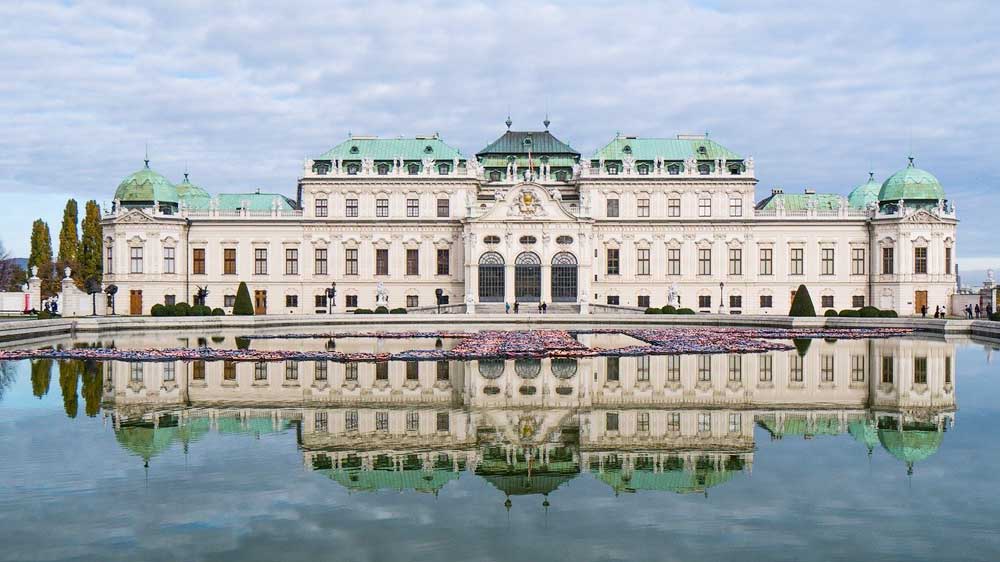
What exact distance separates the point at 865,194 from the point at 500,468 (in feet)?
256

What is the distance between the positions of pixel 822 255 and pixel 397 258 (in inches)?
1416

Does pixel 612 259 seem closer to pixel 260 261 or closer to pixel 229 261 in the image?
pixel 260 261

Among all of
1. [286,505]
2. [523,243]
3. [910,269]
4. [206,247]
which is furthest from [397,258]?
[286,505]

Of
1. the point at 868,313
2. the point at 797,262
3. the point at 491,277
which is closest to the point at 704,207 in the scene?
the point at 797,262

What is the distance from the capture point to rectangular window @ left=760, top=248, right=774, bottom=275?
76.2 metres

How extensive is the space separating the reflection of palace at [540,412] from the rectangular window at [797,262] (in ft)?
148

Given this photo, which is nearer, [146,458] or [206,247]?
[146,458]

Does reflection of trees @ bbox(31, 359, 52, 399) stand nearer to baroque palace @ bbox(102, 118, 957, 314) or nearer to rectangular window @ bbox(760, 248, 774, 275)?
baroque palace @ bbox(102, 118, 957, 314)

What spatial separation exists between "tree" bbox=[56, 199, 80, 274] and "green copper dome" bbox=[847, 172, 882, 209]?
77.0 meters

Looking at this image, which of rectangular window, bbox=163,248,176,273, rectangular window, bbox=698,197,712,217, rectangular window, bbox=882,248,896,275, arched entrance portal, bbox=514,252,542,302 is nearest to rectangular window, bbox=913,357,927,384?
arched entrance portal, bbox=514,252,542,302

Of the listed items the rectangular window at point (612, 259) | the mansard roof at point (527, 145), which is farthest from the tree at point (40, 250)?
the rectangular window at point (612, 259)

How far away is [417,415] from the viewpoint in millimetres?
20297

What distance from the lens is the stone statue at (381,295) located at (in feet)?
239

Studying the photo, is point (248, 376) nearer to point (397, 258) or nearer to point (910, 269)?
point (397, 258)
